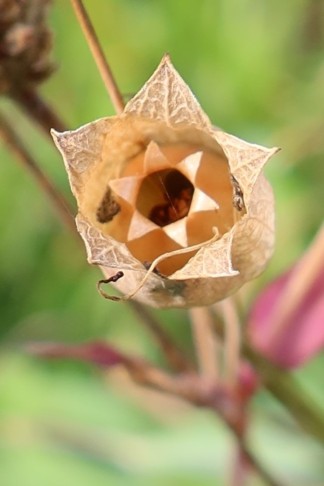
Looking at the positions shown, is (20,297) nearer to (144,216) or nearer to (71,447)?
(71,447)

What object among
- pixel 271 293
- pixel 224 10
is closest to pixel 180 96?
pixel 271 293

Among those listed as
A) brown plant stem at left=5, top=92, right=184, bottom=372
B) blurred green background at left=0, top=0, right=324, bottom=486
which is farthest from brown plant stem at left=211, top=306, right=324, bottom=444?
blurred green background at left=0, top=0, right=324, bottom=486

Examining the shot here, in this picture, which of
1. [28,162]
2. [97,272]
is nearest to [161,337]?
[28,162]

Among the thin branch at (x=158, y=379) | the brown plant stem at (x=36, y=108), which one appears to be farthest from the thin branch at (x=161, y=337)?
the brown plant stem at (x=36, y=108)

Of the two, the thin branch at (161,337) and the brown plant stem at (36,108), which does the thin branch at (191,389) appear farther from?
the brown plant stem at (36,108)

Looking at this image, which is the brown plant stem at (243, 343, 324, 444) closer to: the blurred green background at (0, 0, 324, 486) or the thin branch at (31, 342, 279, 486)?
the thin branch at (31, 342, 279, 486)

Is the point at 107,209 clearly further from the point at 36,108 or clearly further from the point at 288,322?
the point at 288,322
